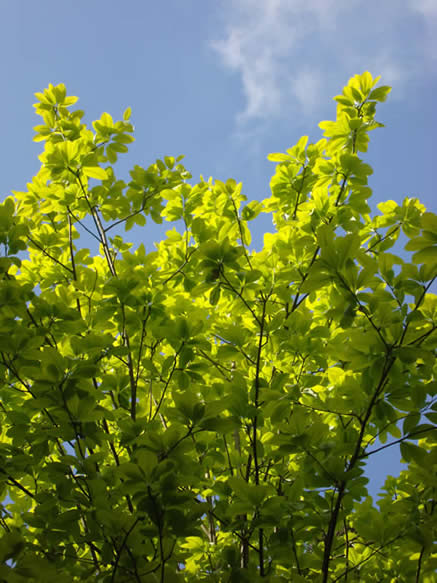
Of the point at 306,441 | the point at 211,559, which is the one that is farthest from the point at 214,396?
the point at 211,559

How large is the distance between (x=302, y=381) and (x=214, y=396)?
438 millimetres

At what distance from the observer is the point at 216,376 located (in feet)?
7.94

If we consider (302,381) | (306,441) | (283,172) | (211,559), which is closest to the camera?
(306,441)

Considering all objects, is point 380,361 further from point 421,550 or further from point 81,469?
point 81,469

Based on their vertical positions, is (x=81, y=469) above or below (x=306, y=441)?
below

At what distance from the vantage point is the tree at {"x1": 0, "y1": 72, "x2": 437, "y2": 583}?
1.56 meters

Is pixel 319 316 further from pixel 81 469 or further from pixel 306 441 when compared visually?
pixel 81 469

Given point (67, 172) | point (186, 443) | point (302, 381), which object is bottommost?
point (186, 443)

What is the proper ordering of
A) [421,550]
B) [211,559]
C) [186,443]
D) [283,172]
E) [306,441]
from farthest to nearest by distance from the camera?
[283,172] → [211,559] → [421,550] → [306,441] → [186,443]

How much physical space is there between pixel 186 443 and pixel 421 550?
1.26 meters

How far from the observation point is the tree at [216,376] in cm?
156

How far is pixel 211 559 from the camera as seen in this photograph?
8.32 ft

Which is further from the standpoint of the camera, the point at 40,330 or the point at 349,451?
the point at 40,330

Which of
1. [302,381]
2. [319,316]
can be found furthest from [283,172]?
[302,381]
